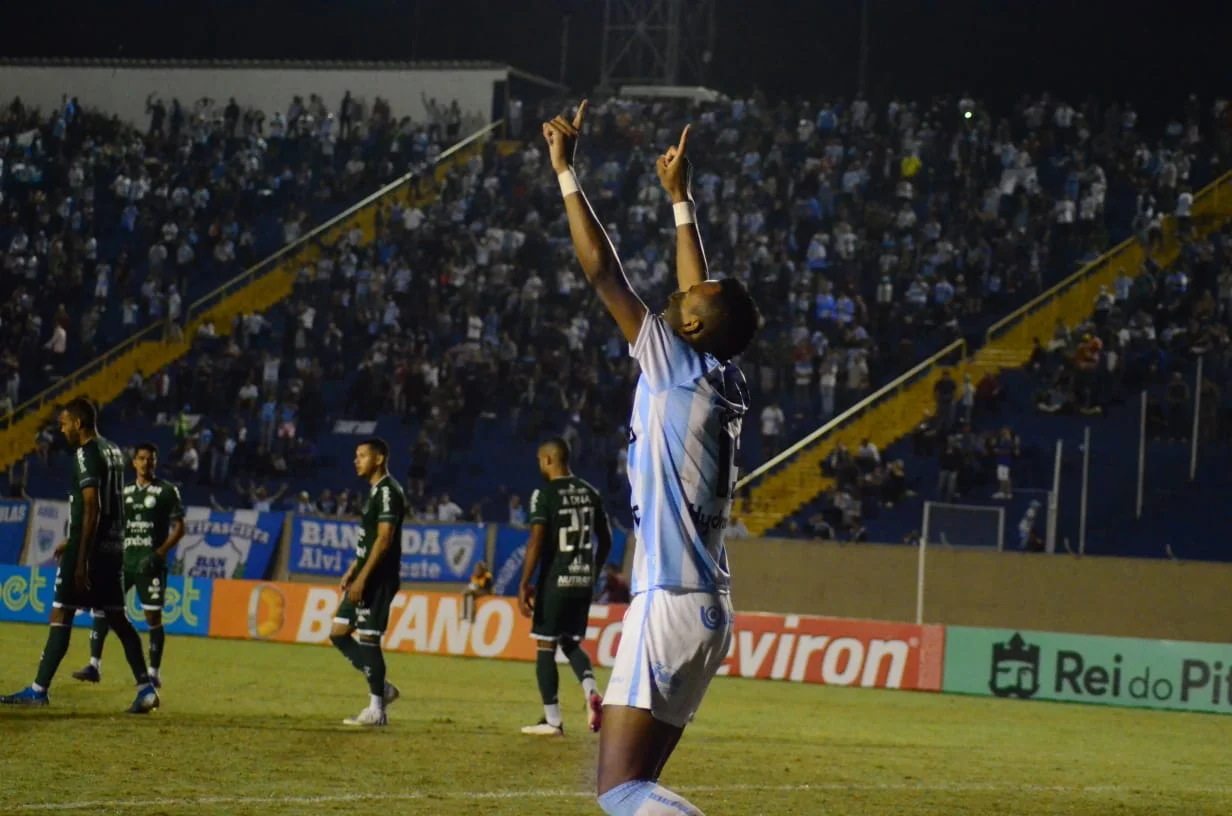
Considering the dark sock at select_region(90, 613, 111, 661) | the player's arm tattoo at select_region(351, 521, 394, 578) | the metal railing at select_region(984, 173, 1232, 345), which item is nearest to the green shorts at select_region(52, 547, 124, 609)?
the dark sock at select_region(90, 613, 111, 661)

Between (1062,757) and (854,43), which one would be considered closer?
(1062,757)

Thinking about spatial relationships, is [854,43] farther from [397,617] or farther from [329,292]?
[397,617]

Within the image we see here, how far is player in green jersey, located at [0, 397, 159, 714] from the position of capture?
1299 centimetres

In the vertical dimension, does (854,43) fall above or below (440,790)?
above

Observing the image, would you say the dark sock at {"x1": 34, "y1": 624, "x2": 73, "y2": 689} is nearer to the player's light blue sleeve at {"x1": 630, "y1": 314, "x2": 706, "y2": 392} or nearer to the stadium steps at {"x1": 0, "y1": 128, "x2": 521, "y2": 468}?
the player's light blue sleeve at {"x1": 630, "y1": 314, "x2": 706, "y2": 392}

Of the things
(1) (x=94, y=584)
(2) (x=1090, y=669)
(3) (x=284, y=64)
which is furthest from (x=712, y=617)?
(3) (x=284, y=64)

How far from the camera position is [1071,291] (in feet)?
105

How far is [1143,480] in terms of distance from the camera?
2828 centimetres

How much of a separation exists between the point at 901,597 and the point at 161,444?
14916mm

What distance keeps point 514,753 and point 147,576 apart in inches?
179

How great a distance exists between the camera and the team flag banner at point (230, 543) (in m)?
28.8

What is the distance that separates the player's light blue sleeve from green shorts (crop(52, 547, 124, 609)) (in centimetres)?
857

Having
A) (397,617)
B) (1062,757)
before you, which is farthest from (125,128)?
(1062,757)

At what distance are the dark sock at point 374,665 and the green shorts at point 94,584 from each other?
1.84m
